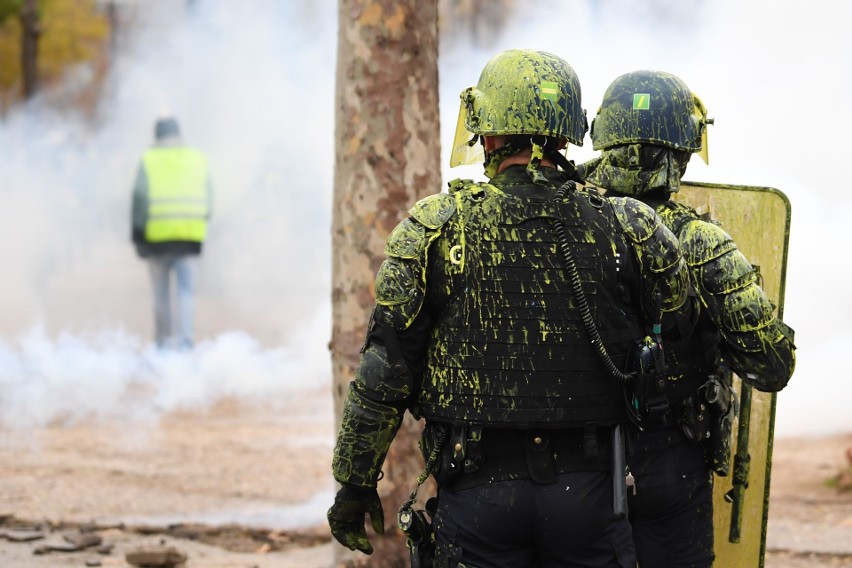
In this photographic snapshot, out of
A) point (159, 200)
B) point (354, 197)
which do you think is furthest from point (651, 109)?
point (159, 200)

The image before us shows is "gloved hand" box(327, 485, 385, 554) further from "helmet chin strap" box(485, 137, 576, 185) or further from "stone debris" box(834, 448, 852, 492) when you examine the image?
"stone debris" box(834, 448, 852, 492)

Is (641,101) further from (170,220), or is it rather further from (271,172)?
(271,172)

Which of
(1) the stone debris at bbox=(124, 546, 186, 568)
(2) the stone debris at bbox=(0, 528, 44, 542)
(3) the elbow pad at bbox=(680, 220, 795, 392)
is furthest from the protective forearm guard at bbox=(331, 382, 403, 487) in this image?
(2) the stone debris at bbox=(0, 528, 44, 542)

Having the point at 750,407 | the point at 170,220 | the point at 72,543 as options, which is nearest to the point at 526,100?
the point at 750,407

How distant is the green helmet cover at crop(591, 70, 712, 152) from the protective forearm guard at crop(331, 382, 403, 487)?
3.90 ft

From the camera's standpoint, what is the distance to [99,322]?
13141 millimetres

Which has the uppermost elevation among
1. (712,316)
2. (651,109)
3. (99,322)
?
(651,109)

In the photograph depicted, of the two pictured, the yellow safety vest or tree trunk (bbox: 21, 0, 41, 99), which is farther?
tree trunk (bbox: 21, 0, 41, 99)

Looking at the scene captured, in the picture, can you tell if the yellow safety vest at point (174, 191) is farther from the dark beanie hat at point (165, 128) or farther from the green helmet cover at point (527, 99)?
the green helmet cover at point (527, 99)

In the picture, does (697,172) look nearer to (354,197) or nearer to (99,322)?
(354,197)

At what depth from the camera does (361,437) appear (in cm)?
275

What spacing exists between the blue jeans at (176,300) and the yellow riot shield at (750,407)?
7564 mm

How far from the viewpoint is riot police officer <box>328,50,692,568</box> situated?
261 centimetres

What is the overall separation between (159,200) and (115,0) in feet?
47.7
